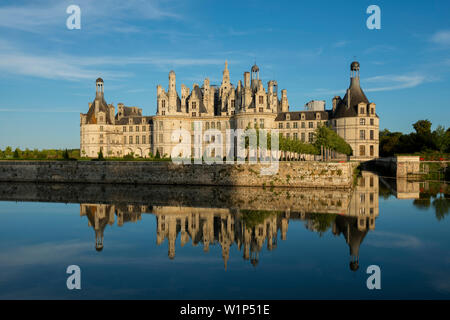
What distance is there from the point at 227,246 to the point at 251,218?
184 inches

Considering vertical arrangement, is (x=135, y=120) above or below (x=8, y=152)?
above

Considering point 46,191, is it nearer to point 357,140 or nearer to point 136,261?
point 136,261

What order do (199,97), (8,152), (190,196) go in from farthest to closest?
(199,97) < (8,152) < (190,196)

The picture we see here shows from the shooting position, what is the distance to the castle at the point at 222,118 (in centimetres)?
5680

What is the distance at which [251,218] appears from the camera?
60.5 ft

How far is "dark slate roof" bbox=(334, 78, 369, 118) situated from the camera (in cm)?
5775

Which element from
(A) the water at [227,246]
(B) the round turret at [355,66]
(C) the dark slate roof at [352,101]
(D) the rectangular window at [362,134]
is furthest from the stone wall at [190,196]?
(B) the round turret at [355,66]

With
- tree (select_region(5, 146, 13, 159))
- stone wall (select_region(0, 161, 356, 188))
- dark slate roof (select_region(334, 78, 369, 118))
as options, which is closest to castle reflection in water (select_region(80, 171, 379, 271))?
stone wall (select_region(0, 161, 356, 188))

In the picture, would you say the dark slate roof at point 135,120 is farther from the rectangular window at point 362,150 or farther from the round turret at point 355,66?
the rectangular window at point 362,150

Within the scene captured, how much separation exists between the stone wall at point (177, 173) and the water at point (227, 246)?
431 cm

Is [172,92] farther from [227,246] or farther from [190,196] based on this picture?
[227,246]

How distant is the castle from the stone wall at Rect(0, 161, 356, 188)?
22.6 meters

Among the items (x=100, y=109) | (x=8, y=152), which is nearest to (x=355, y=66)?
(x=100, y=109)

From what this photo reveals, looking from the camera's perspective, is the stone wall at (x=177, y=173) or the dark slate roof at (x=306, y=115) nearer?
the stone wall at (x=177, y=173)
